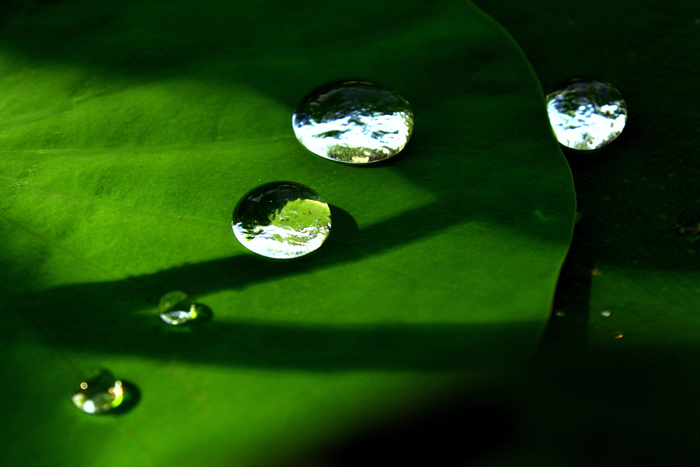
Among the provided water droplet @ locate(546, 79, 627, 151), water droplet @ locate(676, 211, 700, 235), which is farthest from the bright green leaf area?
water droplet @ locate(676, 211, 700, 235)

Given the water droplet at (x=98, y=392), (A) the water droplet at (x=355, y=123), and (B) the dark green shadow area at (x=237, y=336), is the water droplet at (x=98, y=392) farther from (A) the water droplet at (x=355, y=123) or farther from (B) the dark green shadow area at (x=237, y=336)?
(A) the water droplet at (x=355, y=123)

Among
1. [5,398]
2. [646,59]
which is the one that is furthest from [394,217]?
[646,59]

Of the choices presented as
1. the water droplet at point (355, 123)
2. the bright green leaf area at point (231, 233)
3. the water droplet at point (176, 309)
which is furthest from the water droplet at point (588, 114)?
the water droplet at point (176, 309)

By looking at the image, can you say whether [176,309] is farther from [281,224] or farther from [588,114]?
[588,114]

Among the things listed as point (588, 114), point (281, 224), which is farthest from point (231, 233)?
point (588, 114)

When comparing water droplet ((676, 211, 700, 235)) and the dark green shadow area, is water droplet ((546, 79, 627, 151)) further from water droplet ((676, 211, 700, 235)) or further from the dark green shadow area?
the dark green shadow area

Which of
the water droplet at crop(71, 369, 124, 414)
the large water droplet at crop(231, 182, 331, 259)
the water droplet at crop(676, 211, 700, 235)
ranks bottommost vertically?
the water droplet at crop(71, 369, 124, 414)
